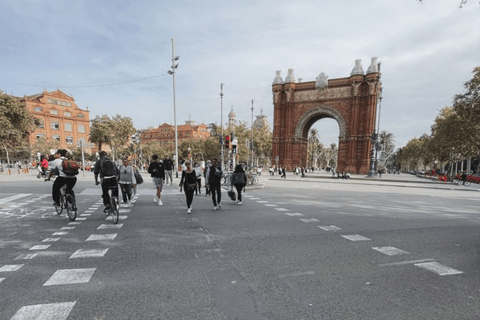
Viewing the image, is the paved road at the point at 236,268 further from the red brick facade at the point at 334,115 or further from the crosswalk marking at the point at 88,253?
the red brick facade at the point at 334,115

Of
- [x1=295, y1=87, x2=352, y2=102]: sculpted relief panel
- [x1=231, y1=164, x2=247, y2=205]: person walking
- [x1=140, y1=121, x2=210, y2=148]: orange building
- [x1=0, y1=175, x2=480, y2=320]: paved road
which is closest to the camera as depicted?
[x1=0, y1=175, x2=480, y2=320]: paved road

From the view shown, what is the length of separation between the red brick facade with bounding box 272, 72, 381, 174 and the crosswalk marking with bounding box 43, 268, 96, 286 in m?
42.0

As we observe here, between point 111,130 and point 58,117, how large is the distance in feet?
116

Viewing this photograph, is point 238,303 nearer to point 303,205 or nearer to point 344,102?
point 303,205

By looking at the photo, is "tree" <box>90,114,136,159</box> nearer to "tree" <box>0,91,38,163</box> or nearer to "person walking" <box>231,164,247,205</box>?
"tree" <box>0,91,38,163</box>

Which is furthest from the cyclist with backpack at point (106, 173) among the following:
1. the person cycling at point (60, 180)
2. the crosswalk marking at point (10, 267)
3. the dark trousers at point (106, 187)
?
the crosswalk marking at point (10, 267)

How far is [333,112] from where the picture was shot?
43.0 meters

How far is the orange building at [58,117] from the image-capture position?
65.2m

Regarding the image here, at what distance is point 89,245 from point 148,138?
120 metres

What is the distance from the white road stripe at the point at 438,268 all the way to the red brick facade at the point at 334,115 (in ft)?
130

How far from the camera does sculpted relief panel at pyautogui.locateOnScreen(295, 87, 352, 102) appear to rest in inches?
1652

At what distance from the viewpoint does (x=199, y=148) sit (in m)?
68.4

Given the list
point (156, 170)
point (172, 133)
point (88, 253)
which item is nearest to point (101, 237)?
point (88, 253)

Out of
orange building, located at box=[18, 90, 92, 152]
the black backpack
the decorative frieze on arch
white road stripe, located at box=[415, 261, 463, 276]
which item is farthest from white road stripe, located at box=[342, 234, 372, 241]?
orange building, located at box=[18, 90, 92, 152]
